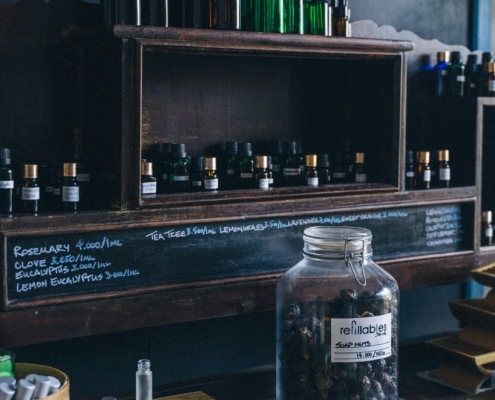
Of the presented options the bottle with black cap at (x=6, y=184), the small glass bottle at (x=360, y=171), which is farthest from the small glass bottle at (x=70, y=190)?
the small glass bottle at (x=360, y=171)

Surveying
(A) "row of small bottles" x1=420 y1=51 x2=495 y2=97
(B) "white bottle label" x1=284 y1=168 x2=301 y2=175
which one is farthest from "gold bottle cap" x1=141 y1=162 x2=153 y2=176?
(A) "row of small bottles" x1=420 y1=51 x2=495 y2=97

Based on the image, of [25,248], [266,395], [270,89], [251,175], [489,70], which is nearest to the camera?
[25,248]

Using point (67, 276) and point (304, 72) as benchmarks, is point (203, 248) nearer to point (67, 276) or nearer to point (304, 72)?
point (67, 276)

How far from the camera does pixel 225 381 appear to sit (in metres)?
2.02

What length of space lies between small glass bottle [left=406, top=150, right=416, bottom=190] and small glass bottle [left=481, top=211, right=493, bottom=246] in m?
0.33

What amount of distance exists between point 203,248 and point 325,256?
0.39m

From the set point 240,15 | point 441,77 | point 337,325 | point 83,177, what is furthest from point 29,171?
point 441,77

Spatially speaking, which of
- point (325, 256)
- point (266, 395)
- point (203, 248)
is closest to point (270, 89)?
point (203, 248)

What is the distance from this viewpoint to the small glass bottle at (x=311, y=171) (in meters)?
2.18

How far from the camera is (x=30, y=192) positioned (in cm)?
176

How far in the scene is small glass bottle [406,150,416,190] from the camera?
2.40 m

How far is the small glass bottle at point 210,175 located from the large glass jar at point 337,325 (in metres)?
0.37

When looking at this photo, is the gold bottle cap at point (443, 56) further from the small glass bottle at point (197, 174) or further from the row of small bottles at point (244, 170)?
the small glass bottle at point (197, 174)

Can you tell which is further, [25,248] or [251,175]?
[251,175]
